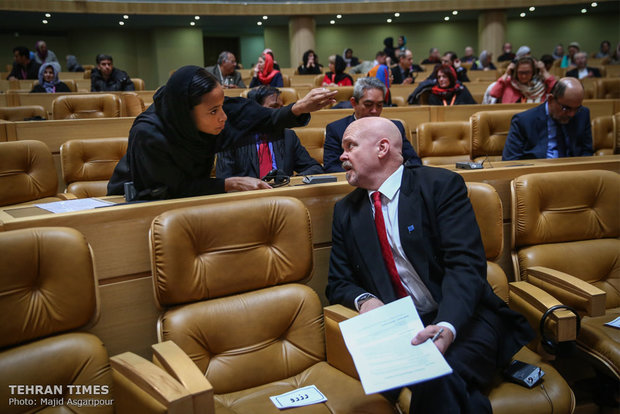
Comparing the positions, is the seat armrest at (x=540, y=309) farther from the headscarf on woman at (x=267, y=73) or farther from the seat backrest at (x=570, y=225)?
the headscarf on woman at (x=267, y=73)

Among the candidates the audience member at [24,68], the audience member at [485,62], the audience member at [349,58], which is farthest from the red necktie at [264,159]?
the audience member at [485,62]

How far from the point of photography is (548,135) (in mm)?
3330

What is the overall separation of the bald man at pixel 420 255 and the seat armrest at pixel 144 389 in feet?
2.08

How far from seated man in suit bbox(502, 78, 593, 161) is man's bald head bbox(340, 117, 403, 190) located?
1.92 meters

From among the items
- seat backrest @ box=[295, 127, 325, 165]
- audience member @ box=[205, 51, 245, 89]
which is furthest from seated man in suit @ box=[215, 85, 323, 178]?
audience member @ box=[205, 51, 245, 89]

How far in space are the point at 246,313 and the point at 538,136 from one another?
2536 mm

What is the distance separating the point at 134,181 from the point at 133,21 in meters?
13.8

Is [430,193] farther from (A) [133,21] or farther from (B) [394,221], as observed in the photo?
(A) [133,21]

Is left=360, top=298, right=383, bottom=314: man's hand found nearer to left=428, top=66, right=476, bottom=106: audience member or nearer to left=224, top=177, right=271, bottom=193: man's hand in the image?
left=224, top=177, right=271, bottom=193: man's hand

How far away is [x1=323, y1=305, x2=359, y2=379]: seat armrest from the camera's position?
1552 mm

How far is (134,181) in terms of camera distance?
6.58ft

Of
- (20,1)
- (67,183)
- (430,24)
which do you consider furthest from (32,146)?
(430,24)

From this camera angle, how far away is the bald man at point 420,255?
153cm

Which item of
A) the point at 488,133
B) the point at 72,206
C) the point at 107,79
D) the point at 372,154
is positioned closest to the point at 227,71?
the point at 107,79
